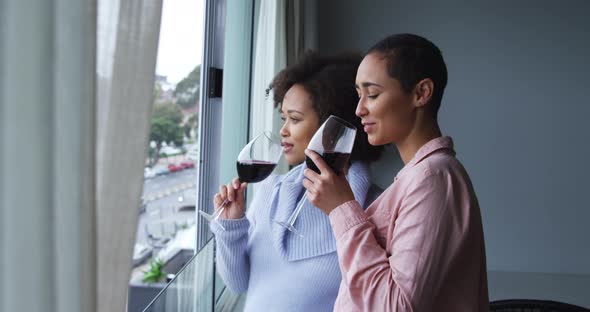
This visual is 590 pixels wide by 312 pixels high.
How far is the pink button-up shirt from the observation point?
2.74ft

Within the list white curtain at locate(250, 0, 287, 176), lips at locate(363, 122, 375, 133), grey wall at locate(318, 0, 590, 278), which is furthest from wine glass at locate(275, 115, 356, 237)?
grey wall at locate(318, 0, 590, 278)

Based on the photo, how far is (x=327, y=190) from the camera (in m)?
1.02

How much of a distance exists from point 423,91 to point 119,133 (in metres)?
0.56

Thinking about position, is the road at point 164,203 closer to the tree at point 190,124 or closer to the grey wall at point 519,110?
the tree at point 190,124

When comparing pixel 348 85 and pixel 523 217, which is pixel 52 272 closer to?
pixel 348 85

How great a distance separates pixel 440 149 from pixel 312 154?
10.2 inches

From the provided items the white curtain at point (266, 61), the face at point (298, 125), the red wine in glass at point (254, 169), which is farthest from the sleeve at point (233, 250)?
the white curtain at point (266, 61)

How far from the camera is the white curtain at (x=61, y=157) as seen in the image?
47 centimetres

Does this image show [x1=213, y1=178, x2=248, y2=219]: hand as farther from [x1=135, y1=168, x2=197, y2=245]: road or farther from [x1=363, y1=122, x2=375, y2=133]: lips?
[x1=363, y1=122, x2=375, y2=133]: lips

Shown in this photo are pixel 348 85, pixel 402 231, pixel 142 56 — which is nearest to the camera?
pixel 142 56

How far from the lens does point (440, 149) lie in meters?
0.95

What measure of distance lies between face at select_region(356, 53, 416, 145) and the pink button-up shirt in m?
0.07

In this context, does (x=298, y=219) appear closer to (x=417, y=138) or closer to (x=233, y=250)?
(x=233, y=250)

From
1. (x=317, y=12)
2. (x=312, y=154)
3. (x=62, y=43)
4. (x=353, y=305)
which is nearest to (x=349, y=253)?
(x=353, y=305)
